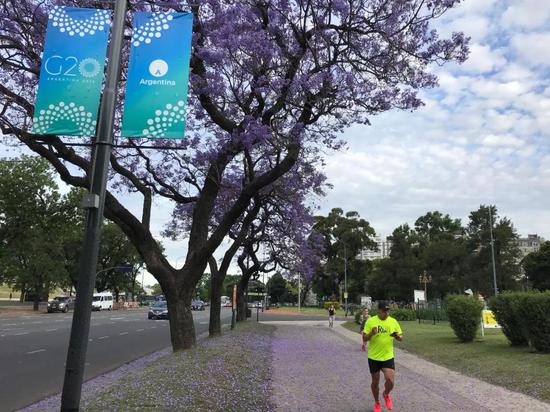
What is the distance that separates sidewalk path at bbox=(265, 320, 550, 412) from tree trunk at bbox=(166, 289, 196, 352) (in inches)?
94.7

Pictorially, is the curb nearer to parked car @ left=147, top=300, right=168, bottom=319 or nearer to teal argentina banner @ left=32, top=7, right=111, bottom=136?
teal argentina banner @ left=32, top=7, right=111, bottom=136

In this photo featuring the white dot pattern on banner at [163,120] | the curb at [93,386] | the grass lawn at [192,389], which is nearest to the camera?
the white dot pattern on banner at [163,120]

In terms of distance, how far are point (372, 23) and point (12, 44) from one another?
26.3 feet

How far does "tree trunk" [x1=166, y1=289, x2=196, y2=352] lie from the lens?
13523mm

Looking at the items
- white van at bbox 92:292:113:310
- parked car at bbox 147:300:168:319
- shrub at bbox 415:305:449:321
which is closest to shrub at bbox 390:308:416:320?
shrub at bbox 415:305:449:321

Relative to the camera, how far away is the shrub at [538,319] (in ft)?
45.0

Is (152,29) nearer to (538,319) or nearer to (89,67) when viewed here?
(89,67)

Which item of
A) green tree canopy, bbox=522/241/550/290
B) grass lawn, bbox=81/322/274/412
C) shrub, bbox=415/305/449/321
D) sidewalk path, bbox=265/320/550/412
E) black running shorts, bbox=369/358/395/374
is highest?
green tree canopy, bbox=522/241/550/290

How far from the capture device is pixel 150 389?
7.83 m

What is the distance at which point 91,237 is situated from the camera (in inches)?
207

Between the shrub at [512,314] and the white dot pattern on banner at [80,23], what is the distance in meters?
13.2

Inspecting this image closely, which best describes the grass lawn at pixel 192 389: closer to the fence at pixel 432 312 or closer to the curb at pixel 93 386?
the curb at pixel 93 386

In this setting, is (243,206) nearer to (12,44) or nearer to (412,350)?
(12,44)

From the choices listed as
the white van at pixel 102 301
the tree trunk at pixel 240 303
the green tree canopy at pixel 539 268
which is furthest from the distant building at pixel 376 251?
the tree trunk at pixel 240 303
